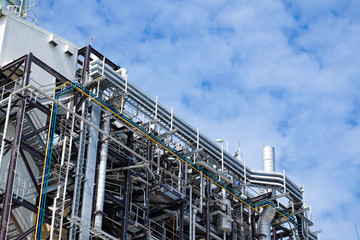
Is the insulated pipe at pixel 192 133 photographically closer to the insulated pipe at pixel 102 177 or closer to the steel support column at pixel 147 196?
the steel support column at pixel 147 196

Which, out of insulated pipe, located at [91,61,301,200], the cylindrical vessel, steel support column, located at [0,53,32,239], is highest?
the cylindrical vessel

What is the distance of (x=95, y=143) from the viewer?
55.0 m

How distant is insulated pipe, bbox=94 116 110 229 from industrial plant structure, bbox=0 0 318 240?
0.07 metres

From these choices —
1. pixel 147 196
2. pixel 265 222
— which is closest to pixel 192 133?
pixel 147 196

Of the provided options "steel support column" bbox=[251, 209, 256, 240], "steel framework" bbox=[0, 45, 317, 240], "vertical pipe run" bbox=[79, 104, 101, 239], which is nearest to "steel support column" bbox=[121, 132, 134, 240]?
"steel framework" bbox=[0, 45, 317, 240]

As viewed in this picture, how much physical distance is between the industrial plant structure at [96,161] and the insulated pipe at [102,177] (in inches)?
2.9

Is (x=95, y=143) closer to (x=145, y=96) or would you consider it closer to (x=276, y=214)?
(x=145, y=96)

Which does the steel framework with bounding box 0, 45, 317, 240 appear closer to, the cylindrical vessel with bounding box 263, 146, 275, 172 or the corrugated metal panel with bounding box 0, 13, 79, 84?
the corrugated metal panel with bounding box 0, 13, 79, 84

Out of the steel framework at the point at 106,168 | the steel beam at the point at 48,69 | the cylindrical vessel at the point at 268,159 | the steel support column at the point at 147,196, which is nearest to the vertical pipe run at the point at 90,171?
the steel framework at the point at 106,168

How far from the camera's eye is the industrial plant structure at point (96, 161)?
170 ft

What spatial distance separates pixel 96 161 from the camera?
5478 cm

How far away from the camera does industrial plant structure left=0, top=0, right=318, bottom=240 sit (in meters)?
51.8

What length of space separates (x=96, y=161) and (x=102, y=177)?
1327 mm

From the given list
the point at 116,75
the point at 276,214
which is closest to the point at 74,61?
the point at 116,75
